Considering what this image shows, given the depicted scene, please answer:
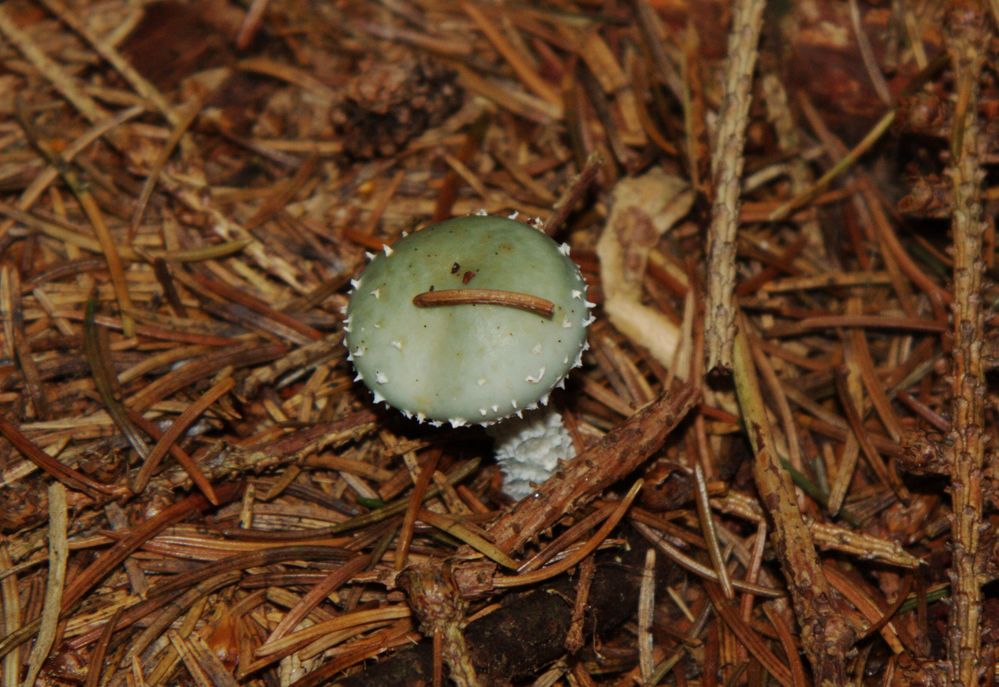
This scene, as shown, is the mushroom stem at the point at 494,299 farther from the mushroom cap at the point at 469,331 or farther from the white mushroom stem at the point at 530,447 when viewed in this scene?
the white mushroom stem at the point at 530,447

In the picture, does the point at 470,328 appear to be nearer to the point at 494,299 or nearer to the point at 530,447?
the point at 494,299

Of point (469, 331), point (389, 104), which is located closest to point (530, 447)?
point (469, 331)

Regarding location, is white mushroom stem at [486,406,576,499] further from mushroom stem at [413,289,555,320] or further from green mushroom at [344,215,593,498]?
mushroom stem at [413,289,555,320]

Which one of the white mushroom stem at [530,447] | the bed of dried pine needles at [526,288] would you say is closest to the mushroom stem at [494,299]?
the white mushroom stem at [530,447]

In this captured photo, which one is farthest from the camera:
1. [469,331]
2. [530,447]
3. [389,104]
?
[389,104]

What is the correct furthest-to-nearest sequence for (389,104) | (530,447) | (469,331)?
(389,104), (530,447), (469,331)

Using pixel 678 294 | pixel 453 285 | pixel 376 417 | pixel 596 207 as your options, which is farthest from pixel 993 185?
pixel 376 417
